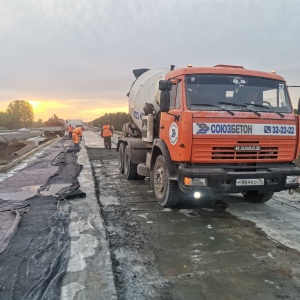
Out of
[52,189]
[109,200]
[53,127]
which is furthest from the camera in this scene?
[53,127]

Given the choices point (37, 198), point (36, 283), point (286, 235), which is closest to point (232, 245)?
point (286, 235)

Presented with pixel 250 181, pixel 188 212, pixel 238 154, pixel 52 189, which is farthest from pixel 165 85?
pixel 52 189

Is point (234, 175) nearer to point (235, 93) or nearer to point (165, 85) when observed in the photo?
point (235, 93)

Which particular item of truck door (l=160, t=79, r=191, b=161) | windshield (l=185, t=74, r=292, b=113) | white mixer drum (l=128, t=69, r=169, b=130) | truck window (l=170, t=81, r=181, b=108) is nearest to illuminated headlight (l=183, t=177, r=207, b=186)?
truck door (l=160, t=79, r=191, b=161)

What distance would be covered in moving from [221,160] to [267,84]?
1844 millimetres

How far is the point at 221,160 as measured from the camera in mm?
5648

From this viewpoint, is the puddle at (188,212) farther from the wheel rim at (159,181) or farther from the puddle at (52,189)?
the puddle at (52,189)

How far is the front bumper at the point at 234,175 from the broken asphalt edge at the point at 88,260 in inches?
65.5

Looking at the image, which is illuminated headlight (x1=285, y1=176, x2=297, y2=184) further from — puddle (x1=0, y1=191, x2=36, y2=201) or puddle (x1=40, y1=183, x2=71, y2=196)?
puddle (x1=0, y1=191, x2=36, y2=201)

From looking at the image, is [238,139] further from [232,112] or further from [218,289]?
[218,289]

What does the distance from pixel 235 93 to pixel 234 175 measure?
1524 millimetres

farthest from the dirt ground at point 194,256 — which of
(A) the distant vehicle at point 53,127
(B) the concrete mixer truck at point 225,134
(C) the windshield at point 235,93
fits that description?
(A) the distant vehicle at point 53,127

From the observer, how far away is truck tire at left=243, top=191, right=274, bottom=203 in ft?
22.7

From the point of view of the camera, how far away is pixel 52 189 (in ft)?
26.8
